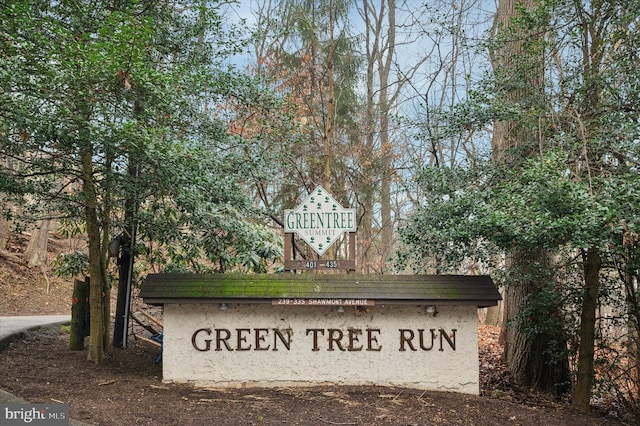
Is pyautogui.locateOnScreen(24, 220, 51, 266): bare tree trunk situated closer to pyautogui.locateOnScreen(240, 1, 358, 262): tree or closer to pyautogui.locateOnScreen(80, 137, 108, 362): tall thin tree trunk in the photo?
pyautogui.locateOnScreen(240, 1, 358, 262): tree

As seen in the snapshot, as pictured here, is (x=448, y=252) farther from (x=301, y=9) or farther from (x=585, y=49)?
(x=301, y=9)

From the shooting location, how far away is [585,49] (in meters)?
9.62

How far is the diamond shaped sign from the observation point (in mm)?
9836

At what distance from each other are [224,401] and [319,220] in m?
3.30

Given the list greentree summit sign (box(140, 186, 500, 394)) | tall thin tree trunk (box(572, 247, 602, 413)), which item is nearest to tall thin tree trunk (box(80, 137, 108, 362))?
greentree summit sign (box(140, 186, 500, 394))

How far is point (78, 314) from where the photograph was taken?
36.3ft

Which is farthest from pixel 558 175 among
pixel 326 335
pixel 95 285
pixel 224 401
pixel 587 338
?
pixel 95 285

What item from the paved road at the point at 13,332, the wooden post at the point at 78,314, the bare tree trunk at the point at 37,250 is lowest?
the paved road at the point at 13,332

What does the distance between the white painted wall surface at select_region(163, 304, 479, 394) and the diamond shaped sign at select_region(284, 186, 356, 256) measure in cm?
118

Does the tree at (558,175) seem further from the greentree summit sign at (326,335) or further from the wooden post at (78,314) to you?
the wooden post at (78,314)

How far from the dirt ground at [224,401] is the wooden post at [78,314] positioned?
25cm

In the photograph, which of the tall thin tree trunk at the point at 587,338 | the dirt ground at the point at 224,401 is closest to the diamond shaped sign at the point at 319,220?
the dirt ground at the point at 224,401

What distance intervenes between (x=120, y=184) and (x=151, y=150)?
5.00 ft

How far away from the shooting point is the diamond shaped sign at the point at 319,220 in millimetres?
9836
